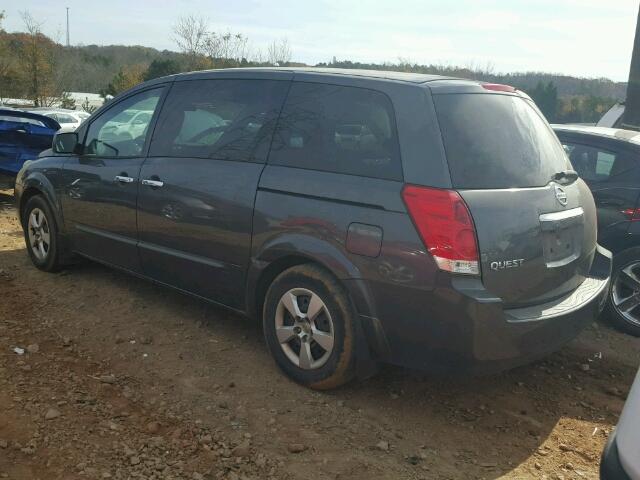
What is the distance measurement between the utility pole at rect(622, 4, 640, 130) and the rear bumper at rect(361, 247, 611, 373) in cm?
655

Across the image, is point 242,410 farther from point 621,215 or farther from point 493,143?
point 621,215

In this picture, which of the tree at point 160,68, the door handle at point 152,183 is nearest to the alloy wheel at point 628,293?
the door handle at point 152,183

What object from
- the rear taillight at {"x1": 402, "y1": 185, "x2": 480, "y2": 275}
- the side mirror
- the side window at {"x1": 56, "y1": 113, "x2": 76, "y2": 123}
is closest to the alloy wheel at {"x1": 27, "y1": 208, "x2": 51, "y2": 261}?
the side mirror

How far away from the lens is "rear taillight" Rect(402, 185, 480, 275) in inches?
116

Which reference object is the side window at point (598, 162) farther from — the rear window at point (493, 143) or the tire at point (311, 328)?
the tire at point (311, 328)

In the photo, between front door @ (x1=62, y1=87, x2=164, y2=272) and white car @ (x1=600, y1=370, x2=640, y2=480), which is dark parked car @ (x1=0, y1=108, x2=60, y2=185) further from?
white car @ (x1=600, y1=370, x2=640, y2=480)

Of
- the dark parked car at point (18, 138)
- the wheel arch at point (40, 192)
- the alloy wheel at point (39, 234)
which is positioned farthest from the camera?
the dark parked car at point (18, 138)

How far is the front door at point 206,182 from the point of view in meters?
3.84

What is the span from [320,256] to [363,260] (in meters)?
0.28

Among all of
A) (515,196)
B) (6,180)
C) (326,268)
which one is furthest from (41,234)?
(515,196)

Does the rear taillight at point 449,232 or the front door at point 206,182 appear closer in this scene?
the rear taillight at point 449,232

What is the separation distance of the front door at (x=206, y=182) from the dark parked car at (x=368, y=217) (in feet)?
0.04

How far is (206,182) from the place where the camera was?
3.99m

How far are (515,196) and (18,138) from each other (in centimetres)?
764
